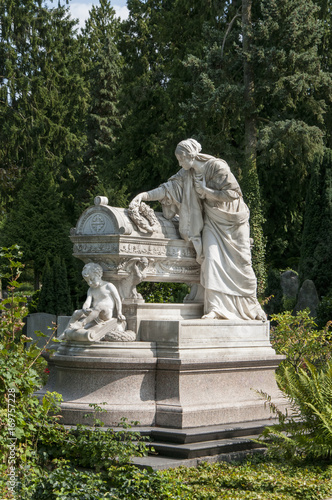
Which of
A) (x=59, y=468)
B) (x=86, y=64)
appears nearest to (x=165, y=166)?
(x=86, y=64)

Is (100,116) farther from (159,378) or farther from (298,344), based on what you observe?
(159,378)

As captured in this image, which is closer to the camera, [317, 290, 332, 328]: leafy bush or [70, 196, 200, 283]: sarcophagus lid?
[70, 196, 200, 283]: sarcophagus lid

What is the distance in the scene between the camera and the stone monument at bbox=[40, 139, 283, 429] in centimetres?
775

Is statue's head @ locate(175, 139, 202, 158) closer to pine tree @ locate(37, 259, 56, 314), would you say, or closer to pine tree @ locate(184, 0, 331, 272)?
pine tree @ locate(37, 259, 56, 314)

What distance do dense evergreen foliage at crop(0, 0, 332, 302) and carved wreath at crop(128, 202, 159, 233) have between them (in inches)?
468

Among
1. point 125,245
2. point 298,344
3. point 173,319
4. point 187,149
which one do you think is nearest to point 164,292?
point 298,344

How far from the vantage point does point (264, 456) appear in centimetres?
747

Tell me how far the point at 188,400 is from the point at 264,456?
3.17ft

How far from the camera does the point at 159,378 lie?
7859 millimetres

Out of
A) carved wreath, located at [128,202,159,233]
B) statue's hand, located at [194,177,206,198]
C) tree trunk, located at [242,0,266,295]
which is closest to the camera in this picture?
carved wreath, located at [128,202,159,233]

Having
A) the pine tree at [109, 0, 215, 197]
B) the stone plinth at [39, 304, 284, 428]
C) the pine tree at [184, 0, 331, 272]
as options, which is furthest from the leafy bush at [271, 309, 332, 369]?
the pine tree at [109, 0, 215, 197]

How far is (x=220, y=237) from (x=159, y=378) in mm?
2043

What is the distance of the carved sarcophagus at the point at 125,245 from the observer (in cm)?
828

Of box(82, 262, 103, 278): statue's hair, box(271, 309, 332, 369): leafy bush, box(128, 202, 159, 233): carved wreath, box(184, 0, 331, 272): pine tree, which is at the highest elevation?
box(184, 0, 331, 272): pine tree
